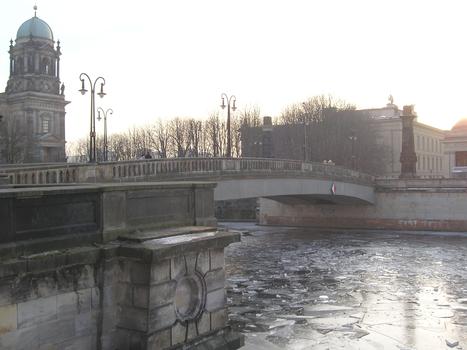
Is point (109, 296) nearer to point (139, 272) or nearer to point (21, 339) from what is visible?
point (139, 272)

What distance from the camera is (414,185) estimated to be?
47.5 m

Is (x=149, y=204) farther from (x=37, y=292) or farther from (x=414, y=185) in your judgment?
(x=414, y=185)

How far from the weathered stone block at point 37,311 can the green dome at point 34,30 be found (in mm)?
82942

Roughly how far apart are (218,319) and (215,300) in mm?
425

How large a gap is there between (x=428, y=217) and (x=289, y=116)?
29738 mm

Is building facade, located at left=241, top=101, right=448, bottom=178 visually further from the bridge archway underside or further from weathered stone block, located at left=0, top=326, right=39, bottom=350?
weathered stone block, located at left=0, top=326, right=39, bottom=350

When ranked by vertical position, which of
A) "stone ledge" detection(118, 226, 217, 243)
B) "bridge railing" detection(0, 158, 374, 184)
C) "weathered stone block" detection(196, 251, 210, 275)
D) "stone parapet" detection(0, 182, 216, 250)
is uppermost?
"bridge railing" detection(0, 158, 374, 184)

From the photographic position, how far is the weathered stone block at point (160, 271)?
9406mm

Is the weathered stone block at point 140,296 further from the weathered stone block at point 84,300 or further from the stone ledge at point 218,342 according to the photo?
the stone ledge at point 218,342

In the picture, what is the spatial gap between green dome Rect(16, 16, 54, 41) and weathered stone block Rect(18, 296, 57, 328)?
272ft

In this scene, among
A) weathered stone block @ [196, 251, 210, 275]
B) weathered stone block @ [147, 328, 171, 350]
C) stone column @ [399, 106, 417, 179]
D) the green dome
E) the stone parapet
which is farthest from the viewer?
the green dome

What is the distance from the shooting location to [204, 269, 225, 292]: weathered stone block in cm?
1098

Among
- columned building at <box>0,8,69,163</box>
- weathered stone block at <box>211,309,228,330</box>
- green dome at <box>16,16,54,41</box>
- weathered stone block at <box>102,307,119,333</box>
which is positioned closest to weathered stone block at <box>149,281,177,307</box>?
weathered stone block at <box>102,307,119,333</box>

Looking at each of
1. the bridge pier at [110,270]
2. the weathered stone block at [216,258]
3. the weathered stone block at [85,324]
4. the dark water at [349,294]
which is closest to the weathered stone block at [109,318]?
the bridge pier at [110,270]
